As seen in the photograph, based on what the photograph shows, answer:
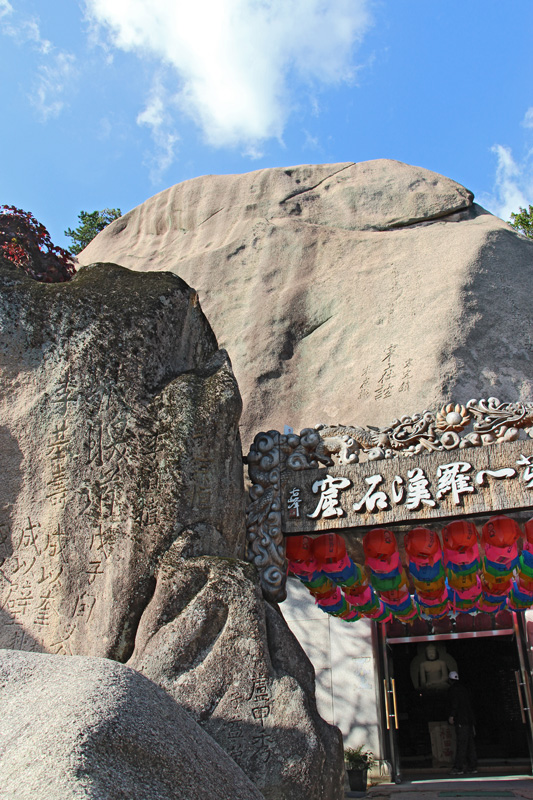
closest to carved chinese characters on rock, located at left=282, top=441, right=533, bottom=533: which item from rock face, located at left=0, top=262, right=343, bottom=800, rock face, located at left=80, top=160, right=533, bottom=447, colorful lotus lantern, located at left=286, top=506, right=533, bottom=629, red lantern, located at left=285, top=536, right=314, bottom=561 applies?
colorful lotus lantern, located at left=286, top=506, right=533, bottom=629

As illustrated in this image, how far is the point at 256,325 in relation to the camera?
1041 cm

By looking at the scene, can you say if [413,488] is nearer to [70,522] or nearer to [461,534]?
[461,534]

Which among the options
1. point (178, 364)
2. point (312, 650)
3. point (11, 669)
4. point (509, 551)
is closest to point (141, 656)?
point (11, 669)

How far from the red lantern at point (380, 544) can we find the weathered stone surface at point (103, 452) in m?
1.01

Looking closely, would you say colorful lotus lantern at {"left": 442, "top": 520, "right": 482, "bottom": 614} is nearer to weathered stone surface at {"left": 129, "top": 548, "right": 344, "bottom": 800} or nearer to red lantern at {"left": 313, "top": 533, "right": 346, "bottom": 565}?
red lantern at {"left": 313, "top": 533, "right": 346, "bottom": 565}

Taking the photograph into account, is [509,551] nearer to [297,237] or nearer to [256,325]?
[256,325]

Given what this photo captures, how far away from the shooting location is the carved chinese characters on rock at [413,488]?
458cm

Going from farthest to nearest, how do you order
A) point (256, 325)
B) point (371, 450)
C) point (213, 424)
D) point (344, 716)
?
point (256, 325)
point (344, 716)
point (371, 450)
point (213, 424)

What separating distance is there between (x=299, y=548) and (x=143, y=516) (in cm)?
142

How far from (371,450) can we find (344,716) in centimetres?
447

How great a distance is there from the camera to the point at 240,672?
3715 millimetres

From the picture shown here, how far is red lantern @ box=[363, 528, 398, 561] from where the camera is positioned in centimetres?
508

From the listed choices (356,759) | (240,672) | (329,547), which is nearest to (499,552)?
(329,547)

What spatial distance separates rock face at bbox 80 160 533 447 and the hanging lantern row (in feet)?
9.19
